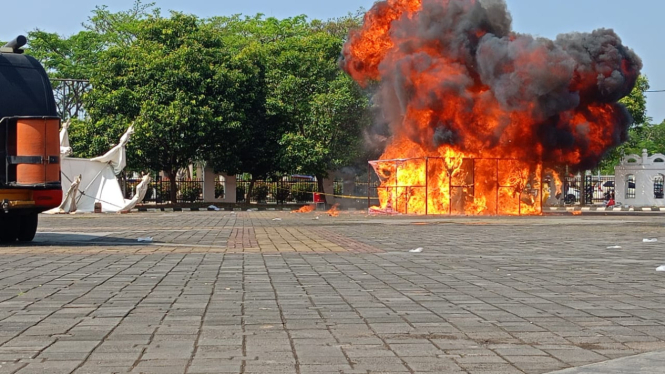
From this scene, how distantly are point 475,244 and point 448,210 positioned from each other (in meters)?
19.4

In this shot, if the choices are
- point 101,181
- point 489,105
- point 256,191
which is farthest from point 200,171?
point 489,105

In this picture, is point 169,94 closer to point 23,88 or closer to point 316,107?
point 316,107

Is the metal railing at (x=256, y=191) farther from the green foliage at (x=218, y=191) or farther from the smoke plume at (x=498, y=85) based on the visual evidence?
the smoke plume at (x=498, y=85)

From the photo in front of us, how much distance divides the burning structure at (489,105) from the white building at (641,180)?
577 inches

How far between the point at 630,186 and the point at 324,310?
174ft

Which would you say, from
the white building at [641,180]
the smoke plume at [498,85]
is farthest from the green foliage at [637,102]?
the smoke plume at [498,85]

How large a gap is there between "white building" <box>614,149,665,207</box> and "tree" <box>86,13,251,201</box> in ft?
78.0

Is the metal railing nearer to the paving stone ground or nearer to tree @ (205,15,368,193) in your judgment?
tree @ (205,15,368,193)

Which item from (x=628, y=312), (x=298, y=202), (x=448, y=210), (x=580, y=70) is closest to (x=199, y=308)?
(x=628, y=312)

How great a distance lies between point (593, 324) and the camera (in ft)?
21.7

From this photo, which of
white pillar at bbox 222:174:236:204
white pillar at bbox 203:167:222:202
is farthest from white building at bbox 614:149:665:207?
white pillar at bbox 203:167:222:202

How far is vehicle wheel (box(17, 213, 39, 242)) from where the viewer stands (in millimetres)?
16656

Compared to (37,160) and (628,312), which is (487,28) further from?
(628,312)

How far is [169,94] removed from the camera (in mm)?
46625
